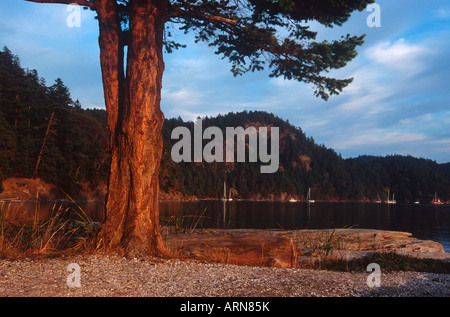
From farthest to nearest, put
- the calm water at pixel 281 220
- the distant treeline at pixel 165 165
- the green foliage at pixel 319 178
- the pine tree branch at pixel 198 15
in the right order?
the green foliage at pixel 319 178
the distant treeline at pixel 165 165
the calm water at pixel 281 220
the pine tree branch at pixel 198 15

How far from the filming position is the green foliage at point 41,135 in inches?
1989

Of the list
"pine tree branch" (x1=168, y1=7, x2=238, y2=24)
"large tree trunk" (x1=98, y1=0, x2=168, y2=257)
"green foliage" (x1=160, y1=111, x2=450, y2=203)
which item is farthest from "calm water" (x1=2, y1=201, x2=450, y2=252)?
"green foliage" (x1=160, y1=111, x2=450, y2=203)

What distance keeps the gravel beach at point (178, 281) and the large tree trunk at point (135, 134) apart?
0.82 metres

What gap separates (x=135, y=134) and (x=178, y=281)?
329 cm

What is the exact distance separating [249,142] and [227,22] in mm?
181601

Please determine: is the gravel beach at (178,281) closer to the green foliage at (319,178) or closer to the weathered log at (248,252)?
the weathered log at (248,252)

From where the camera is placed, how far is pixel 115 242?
709 centimetres

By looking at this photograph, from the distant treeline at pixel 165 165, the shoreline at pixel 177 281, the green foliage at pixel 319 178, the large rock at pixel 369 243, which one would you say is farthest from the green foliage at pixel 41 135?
the green foliage at pixel 319 178

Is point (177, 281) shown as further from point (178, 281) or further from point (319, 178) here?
point (319, 178)

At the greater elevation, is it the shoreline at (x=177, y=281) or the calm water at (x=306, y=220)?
the shoreline at (x=177, y=281)

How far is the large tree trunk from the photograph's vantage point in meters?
7.22

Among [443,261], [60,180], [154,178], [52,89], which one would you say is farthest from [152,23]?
[52,89]

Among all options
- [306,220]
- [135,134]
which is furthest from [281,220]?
[135,134]

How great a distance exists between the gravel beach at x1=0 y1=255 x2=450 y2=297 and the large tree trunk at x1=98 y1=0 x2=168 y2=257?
820 millimetres
